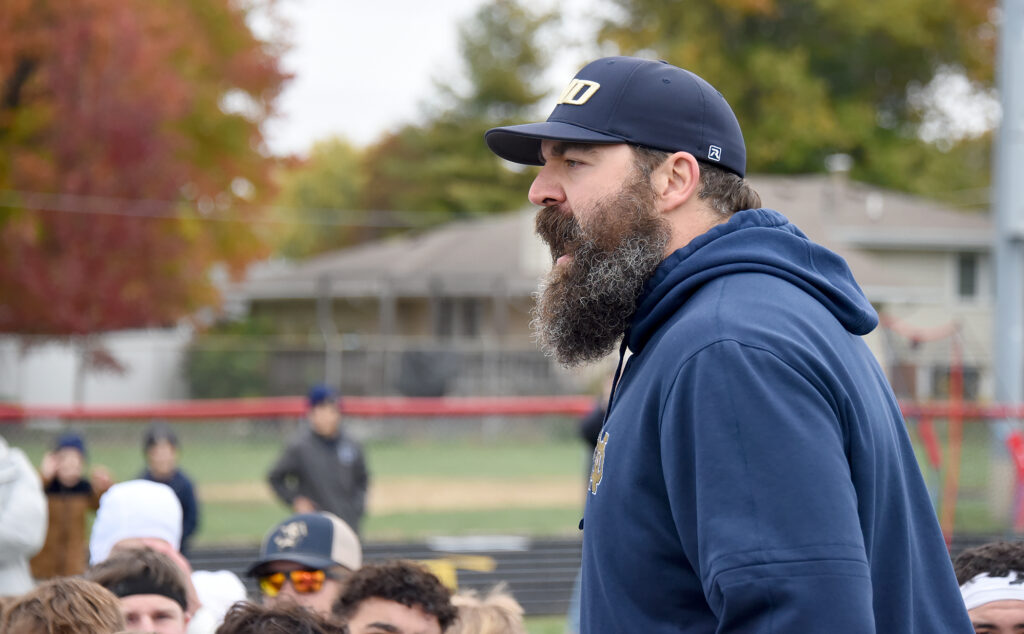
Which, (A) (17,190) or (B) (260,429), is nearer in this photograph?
(B) (260,429)

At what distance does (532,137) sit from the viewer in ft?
6.81

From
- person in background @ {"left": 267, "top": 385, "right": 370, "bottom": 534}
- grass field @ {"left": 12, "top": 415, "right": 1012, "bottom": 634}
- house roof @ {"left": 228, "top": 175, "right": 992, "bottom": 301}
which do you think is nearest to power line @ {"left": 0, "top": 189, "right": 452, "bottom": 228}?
grass field @ {"left": 12, "top": 415, "right": 1012, "bottom": 634}

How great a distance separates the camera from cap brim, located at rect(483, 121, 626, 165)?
1994 millimetres

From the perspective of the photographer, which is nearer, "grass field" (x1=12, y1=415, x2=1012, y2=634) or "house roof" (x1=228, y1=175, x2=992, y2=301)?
"grass field" (x1=12, y1=415, x2=1012, y2=634)

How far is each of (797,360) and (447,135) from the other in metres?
52.1

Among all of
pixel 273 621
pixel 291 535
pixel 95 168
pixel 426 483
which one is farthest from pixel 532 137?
pixel 95 168

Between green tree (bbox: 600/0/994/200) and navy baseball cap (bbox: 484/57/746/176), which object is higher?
green tree (bbox: 600/0/994/200)

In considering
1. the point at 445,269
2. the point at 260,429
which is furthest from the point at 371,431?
the point at 445,269

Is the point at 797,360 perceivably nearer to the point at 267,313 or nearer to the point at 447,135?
the point at 267,313

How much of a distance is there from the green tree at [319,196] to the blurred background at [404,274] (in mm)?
20849

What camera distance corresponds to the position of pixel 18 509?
17.8ft

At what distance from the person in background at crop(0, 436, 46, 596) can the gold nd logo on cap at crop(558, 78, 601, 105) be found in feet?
13.8

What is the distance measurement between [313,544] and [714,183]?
2770 mm

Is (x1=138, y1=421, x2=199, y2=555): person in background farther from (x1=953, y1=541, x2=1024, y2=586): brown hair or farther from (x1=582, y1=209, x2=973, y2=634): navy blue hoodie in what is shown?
(x1=582, y1=209, x2=973, y2=634): navy blue hoodie
